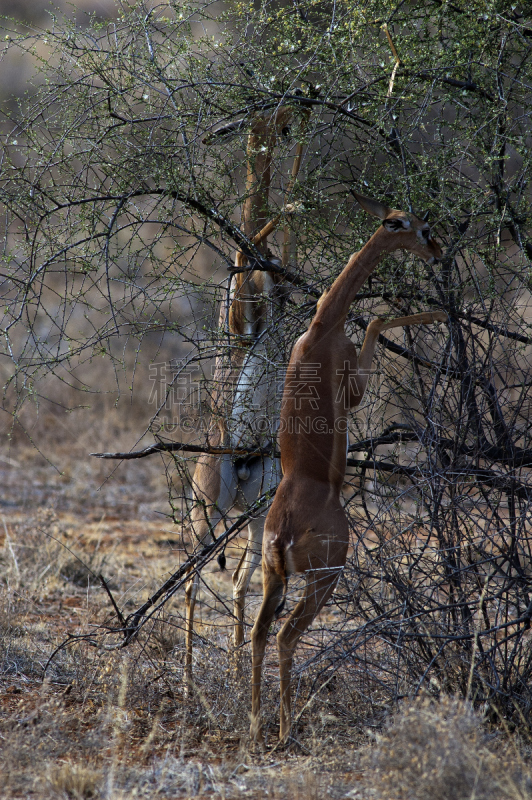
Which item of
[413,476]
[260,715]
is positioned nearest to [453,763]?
[260,715]

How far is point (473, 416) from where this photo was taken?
416cm

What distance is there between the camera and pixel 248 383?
4.68 m

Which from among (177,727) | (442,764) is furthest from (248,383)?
(442,764)

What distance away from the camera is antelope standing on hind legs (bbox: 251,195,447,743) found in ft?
12.0

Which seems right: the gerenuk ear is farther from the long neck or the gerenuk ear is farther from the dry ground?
the dry ground

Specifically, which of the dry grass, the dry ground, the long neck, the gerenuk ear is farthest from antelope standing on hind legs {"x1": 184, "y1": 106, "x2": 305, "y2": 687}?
the dry grass

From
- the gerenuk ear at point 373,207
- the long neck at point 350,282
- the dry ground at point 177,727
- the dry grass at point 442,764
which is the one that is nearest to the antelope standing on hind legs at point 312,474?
the long neck at point 350,282

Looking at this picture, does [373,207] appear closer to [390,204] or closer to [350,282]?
[350,282]

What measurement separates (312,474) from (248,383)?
1.09 meters

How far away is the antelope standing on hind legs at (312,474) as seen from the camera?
366cm

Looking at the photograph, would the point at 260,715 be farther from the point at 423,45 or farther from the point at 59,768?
the point at 423,45

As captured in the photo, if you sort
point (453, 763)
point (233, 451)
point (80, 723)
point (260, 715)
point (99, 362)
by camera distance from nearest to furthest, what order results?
point (453, 763) < point (260, 715) < point (80, 723) < point (233, 451) < point (99, 362)

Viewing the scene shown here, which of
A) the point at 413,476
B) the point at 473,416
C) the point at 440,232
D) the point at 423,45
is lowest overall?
the point at 413,476

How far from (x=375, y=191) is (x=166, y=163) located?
3.95 feet
